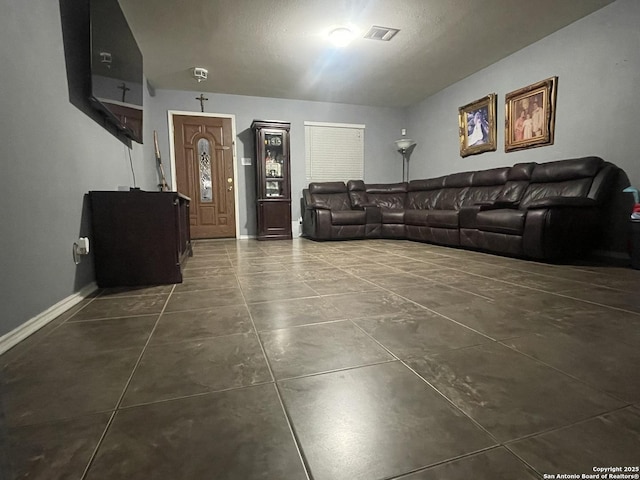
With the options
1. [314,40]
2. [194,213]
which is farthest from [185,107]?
[314,40]

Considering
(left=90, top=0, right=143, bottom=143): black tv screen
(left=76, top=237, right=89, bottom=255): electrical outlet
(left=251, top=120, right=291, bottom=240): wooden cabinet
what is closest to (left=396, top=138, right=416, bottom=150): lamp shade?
(left=251, top=120, right=291, bottom=240): wooden cabinet

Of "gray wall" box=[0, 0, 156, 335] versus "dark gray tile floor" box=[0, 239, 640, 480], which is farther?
"gray wall" box=[0, 0, 156, 335]

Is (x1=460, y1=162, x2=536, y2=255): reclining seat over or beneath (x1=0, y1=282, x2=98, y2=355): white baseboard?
over

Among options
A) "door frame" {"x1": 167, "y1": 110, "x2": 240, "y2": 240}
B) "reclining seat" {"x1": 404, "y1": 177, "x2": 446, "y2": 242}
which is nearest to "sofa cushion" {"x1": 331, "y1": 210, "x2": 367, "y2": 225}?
"reclining seat" {"x1": 404, "y1": 177, "x2": 446, "y2": 242}

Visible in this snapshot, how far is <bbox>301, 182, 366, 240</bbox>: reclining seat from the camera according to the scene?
4.78 metres

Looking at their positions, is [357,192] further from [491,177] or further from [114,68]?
[114,68]

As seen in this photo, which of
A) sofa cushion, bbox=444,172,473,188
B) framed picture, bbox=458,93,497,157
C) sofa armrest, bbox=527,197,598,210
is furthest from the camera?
sofa cushion, bbox=444,172,473,188

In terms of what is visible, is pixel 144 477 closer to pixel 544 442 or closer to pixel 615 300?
pixel 544 442

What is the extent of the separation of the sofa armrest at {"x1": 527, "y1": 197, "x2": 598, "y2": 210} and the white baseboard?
11.4 feet

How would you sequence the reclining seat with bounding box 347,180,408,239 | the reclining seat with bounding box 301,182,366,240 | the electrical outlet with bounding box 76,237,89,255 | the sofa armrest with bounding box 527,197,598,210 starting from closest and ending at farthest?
the electrical outlet with bounding box 76,237,89,255
the sofa armrest with bounding box 527,197,598,210
the reclining seat with bounding box 301,182,366,240
the reclining seat with bounding box 347,180,408,239

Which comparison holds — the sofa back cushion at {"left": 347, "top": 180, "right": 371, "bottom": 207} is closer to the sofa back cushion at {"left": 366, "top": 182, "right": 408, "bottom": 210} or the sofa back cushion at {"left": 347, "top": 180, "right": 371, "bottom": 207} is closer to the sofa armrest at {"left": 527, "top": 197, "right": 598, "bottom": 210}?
the sofa back cushion at {"left": 366, "top": 182, "right": 408, "bottom": 210}

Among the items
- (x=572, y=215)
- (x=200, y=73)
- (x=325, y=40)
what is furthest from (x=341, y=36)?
(x=572, y=215)

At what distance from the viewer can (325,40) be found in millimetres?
3496

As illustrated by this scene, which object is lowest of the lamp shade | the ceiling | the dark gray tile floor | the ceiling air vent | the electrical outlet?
the dark gray tile floor
